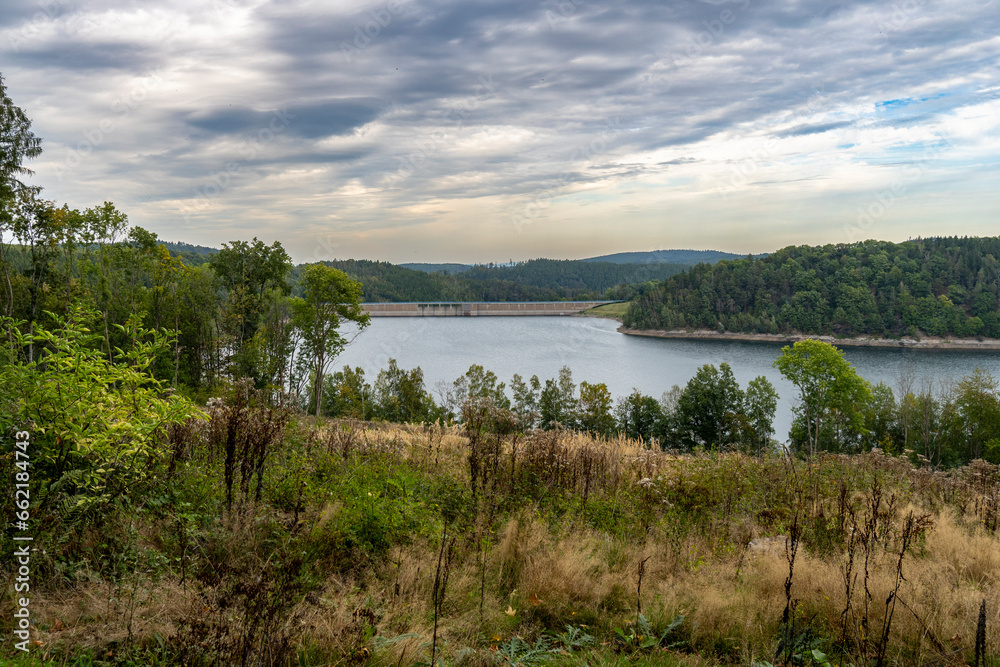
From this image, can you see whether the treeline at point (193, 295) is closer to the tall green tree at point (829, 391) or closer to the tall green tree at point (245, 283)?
the tall green tree at point (245, 283)

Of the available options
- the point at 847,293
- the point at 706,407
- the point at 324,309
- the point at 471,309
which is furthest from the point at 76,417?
the point at 471,309

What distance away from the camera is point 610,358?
3364 inches

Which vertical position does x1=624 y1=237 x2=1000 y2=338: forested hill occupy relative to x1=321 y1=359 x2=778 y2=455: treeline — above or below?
above

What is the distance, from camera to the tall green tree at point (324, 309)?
132 feet

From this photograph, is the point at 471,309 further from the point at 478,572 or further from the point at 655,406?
the point at 478,572

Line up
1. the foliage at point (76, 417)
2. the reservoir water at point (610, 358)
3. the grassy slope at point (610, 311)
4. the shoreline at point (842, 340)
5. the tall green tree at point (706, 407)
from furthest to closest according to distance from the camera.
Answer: the grassy slope at point (610, 311), the shoreline at point (842, 340), the reservoir water at point (610, 358), the tall green tree at point (706, 407), the foliage at point (76, 417)

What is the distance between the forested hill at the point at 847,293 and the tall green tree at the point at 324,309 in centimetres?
9699

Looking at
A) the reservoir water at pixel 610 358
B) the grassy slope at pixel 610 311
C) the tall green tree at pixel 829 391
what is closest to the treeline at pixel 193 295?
the reservoir water at pixel 610 358

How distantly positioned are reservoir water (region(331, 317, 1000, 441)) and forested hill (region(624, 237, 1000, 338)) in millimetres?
12268

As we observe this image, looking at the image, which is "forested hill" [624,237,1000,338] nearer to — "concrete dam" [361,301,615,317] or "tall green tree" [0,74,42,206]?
"concrete dam" [361,301,615,317]

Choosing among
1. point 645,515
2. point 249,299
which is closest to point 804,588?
point 645,515

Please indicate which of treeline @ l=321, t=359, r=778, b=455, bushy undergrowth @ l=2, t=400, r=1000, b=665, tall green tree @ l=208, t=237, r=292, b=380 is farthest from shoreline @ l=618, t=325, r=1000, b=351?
bushy undergrowth @ l=2, t=400, r=1000, b=665

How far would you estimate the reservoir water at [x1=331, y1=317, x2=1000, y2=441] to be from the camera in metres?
66.9

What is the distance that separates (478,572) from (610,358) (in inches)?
3266
